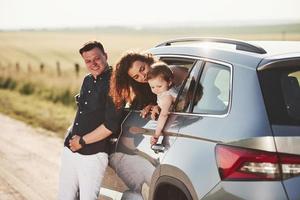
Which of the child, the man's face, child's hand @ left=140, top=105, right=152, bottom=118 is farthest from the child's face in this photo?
the man's face

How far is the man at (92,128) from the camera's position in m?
5.02

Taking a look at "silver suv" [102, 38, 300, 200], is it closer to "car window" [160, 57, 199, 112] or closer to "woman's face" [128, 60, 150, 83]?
A: "car window" [160, 57, 199, 112]

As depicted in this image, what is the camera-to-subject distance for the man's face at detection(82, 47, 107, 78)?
506 centimetres

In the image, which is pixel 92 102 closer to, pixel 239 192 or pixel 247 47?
pixel 247 47

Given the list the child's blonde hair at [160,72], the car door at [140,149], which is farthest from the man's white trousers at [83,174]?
the child's blonde hair at [160,72]

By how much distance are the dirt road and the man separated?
2680 millimetres

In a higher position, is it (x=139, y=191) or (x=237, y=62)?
(x=237, y=62)

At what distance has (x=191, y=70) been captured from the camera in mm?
4410

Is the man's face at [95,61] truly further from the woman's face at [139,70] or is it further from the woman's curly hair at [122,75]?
the woman's face at [139,70]

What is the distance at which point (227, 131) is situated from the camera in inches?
140

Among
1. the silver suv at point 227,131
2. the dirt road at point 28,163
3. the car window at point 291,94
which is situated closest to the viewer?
the silver suv at point 227,131

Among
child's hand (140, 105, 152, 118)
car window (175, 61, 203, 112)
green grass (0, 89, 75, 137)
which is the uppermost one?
car window (175, 61, 203, 112)

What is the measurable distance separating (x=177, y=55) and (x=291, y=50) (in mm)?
1065

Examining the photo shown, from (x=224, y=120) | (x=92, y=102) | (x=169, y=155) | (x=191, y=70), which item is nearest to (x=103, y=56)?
(x=92, y=102)
